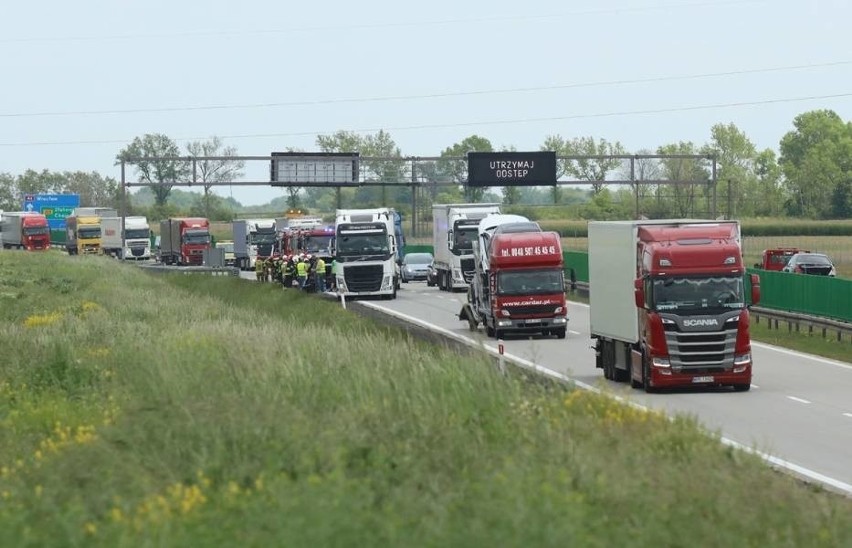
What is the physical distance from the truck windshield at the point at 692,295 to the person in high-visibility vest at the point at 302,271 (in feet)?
115

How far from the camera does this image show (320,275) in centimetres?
6291

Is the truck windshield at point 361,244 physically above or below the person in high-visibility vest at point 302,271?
above

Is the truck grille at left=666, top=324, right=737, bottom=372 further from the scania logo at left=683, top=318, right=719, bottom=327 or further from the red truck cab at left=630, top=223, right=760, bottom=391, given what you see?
the scania logo at left=683, top=318, right=719, bottom=327

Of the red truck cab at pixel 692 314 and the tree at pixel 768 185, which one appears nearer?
the red truck cab at pixel 692 314

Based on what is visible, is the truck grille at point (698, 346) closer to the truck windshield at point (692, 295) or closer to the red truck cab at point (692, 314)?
the red truck cab at point (692, 314)

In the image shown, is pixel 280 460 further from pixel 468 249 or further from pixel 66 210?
pixel 66 210

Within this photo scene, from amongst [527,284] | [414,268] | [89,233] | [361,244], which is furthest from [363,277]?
[89,233]

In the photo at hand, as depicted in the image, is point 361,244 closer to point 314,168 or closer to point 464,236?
point 464,236

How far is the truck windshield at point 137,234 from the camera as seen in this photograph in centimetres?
11262

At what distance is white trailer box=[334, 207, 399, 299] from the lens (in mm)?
58875

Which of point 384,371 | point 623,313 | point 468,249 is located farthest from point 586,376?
point 468,249

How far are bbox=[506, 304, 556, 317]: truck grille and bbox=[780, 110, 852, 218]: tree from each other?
99402 millimetres

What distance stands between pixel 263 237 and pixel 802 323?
55978 mm

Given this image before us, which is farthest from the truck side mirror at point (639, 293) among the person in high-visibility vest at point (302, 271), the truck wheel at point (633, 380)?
the person in high-visibility vest at point (302, 271)
